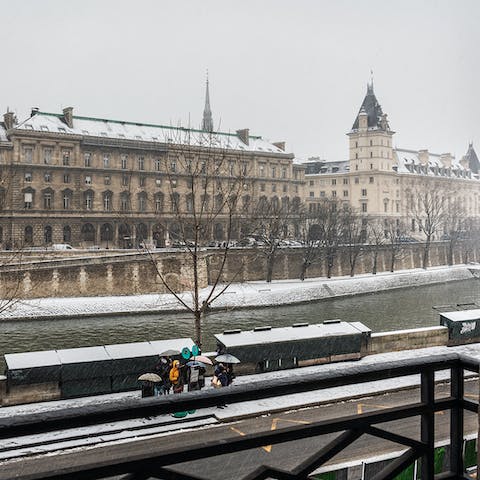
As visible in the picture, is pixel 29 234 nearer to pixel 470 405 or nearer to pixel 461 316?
pixel 461 316

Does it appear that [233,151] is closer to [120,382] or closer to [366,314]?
[366,314]

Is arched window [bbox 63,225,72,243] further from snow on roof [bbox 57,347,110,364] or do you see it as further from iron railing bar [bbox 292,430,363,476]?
iron railing bar [bbox 292,430,363,476]

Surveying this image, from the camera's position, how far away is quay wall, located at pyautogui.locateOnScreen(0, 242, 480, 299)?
33688 millimetres

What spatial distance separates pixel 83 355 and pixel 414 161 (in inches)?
2962

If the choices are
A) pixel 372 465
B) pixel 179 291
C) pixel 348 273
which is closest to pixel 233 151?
pixel 348 273

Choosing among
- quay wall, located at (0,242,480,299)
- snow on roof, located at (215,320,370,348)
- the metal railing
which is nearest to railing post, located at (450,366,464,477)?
the metal railing

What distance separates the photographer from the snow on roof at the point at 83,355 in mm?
15523

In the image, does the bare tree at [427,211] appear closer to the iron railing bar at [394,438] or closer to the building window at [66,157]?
the building window at [66,157]

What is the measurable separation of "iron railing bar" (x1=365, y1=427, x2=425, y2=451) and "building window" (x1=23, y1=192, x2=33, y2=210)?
51.4m

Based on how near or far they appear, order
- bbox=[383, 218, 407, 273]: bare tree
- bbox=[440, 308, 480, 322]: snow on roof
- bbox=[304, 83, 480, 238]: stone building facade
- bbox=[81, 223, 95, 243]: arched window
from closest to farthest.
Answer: bbox=[440, 308, 480, 322]: snow on roof < bbox=[81, 223, 95, 243]: arched window < bbox=[383, 218, 407, 273]: bare tree < bbox=[304, 83, 480, 238]: stone building facade

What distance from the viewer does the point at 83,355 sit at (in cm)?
1598

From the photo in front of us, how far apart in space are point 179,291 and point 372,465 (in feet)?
105

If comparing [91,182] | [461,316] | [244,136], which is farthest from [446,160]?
[461,316]

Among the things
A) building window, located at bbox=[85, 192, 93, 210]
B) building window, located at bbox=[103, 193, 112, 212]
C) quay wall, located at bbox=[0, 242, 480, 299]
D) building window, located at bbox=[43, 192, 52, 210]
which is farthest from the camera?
building window, located at bbox=[103, 193, 112, 212]
